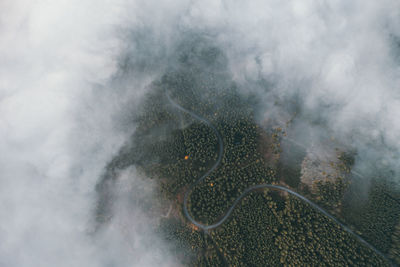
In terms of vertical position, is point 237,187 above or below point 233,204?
above

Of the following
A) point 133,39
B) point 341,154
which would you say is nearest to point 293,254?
point 341,154

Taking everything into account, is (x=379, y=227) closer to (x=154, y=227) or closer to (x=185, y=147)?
(x=185, y=147)

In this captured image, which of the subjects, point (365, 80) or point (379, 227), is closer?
point (379, 227)

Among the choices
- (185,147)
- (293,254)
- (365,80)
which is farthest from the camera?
(185,147)

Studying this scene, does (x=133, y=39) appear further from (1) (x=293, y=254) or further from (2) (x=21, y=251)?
(1) (x=293, y=254)

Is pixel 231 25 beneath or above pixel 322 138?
above

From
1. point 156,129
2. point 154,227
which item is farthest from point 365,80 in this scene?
point 154,227

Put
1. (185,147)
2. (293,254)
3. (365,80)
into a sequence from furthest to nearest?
(185,147)
(365,80)
(293,254)

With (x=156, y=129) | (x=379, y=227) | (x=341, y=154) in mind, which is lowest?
(x=379, y=227)

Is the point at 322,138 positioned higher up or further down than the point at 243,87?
further down
